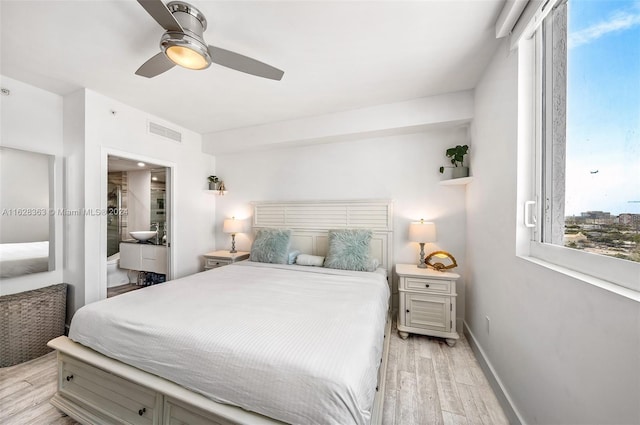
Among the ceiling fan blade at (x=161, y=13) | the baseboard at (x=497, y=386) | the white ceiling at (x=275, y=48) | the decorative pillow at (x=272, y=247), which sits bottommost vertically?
the baseboard at (x=497, y=386)

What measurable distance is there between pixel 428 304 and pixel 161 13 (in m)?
2.97

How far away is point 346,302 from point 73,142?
10.3 ft

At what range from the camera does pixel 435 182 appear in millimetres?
2793

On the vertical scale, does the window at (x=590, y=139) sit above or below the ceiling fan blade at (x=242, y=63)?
below

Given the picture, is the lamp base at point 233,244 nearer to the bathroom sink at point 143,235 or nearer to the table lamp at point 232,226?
the table lamp at point 232,226

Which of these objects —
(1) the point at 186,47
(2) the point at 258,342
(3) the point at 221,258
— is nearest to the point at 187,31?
(1) the point at 186,47

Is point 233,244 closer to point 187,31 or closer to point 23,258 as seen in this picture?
point 23,258

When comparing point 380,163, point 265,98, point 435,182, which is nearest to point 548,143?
point 435,182

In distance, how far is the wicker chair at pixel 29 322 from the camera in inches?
77.4

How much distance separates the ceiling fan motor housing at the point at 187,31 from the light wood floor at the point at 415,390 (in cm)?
240

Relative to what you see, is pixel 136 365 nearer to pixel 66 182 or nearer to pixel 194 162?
pixel 66 182

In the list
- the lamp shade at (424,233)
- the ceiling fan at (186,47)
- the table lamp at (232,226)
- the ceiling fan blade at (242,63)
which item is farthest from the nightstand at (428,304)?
the table lamp at (232,226)

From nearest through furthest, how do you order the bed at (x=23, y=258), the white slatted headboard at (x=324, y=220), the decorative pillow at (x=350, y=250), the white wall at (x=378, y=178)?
1. the bed at (x=23, y=258)
2. the decorative pillow at (x=350, y=250)
3. the white wall at (x=378, y=178)
4. the white slatted headboard at (x=324, y=220)

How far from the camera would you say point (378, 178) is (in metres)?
3.02
